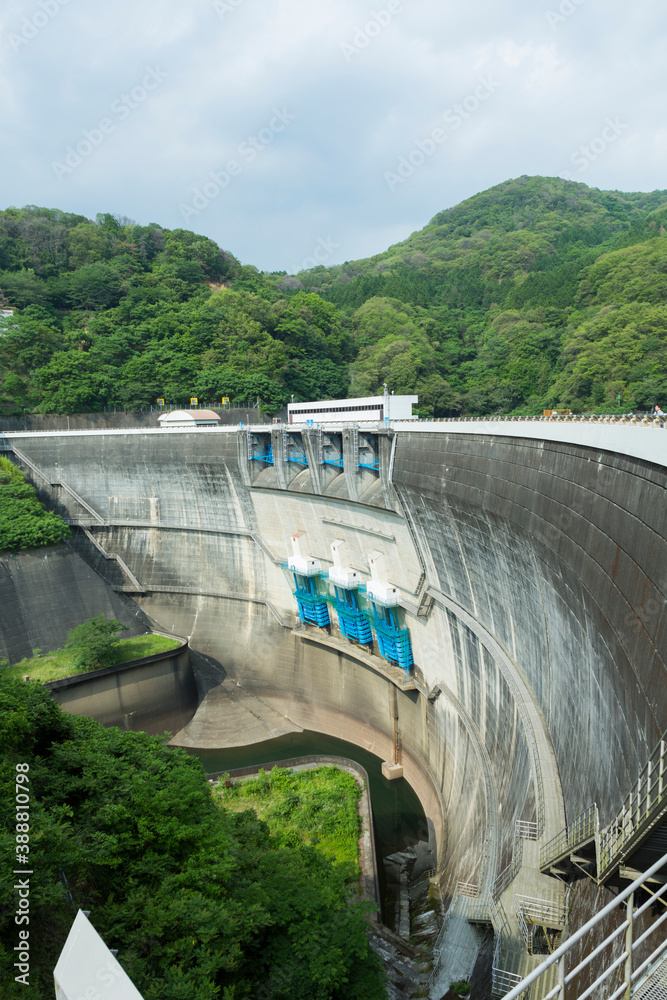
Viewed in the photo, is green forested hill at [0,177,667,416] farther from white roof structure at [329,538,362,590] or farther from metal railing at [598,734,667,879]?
metal railing at [598,734,667,879]

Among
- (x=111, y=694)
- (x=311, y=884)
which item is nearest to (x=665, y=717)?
(x=311, y=884)

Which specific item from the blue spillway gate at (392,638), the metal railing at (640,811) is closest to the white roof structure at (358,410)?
the blue spillway gate at (392,638)

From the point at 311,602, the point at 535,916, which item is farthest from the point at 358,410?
the point at 535,916

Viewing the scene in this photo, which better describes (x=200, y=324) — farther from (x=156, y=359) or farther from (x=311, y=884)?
(x=311, y=884)

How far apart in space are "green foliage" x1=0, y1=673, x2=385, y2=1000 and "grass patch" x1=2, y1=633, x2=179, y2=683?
16111 mm

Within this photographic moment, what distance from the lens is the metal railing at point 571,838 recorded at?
8852 mm

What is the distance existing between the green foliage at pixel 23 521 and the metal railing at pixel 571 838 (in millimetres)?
29983

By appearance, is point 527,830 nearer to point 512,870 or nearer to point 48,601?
point 512,870

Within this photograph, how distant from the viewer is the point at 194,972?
28.2ft

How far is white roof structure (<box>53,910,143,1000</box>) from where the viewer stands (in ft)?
17.2

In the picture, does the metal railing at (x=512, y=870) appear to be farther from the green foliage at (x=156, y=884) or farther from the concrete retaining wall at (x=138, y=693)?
the concrete retaining wall at (x=138, y=693)

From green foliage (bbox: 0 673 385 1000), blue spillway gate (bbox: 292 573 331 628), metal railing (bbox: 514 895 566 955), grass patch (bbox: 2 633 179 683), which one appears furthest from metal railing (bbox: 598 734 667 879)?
grass patch (bbox: 2 633 179 683)

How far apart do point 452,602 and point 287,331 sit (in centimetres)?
4472

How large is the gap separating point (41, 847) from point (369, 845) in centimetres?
1427
